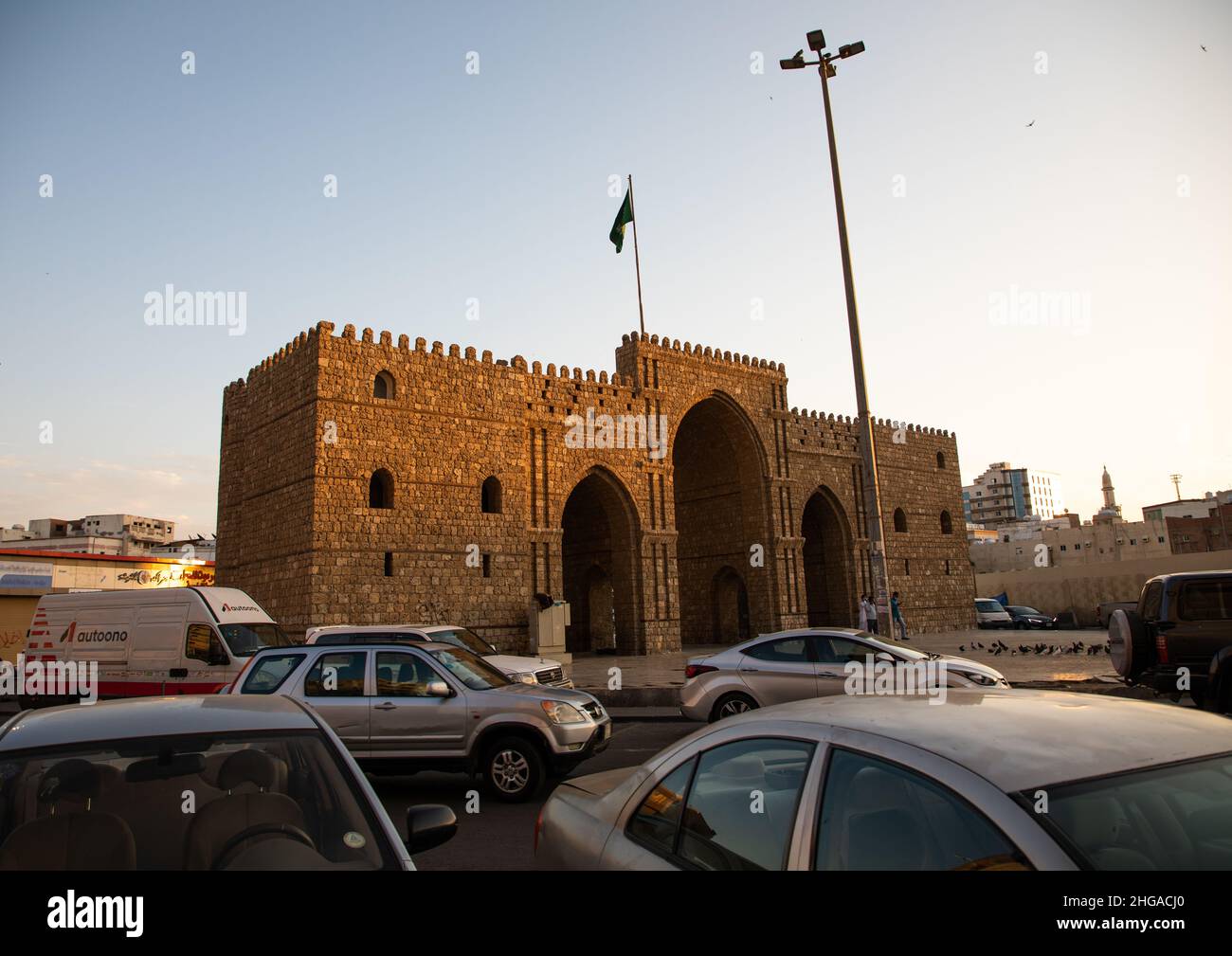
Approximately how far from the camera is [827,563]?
3428 centimetres

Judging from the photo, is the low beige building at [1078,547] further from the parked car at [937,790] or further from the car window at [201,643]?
the parked car at [937,790]

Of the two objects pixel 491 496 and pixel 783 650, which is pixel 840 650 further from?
pixel 491 496

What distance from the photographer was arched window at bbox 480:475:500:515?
77.1 feet

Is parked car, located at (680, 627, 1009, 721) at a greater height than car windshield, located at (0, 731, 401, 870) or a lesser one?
lesser

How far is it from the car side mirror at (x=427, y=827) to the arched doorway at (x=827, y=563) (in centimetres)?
3106

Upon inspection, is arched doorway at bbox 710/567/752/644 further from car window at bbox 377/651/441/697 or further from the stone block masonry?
car window at bbox 377/651/441/697

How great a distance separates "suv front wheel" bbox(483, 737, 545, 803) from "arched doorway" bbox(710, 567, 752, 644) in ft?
81.4

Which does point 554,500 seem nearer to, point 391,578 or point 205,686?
point 391,578

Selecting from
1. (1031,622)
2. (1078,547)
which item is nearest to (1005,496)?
(1078,547)

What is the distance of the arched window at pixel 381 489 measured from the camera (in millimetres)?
21578

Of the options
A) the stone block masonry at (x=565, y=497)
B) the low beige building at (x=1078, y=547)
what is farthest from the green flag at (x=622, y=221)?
the low beige building at (x=1078, y=547)

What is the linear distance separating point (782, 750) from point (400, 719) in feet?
18.5

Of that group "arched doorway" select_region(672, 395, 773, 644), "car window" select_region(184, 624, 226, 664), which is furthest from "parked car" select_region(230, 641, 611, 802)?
"arched doorway" select_region(672, 395, 773, 644)
